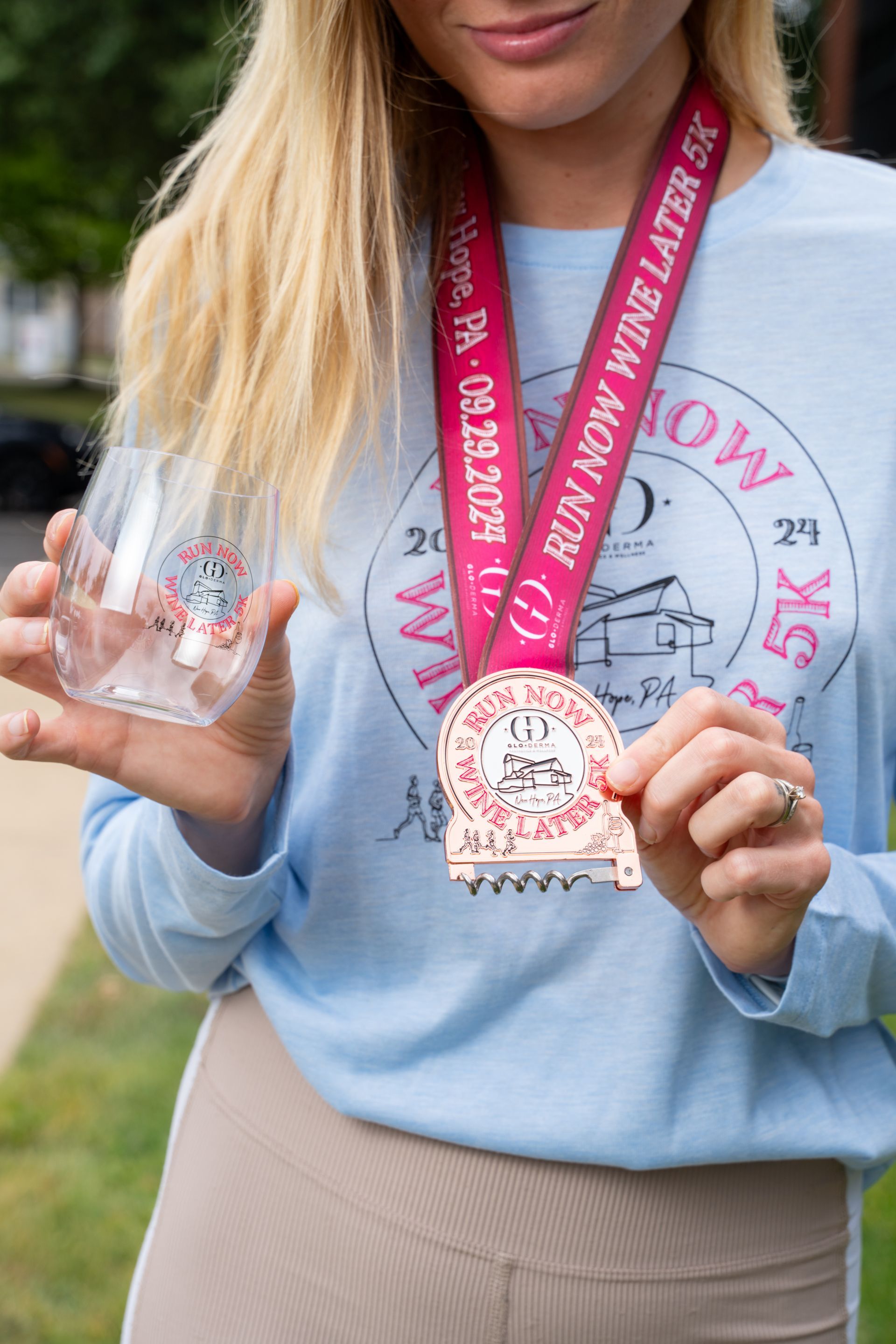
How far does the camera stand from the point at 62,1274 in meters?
3.21

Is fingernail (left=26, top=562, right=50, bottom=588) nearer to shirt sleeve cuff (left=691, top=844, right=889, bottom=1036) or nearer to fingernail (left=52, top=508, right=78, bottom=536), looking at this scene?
fingernail (left=52, top=508, right=78, bottom=536)

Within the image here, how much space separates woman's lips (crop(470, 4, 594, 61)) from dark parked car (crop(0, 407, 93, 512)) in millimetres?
14688

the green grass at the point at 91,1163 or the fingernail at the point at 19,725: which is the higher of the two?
the fingernail at the point at 19,725

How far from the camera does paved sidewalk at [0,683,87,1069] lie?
4547 mm

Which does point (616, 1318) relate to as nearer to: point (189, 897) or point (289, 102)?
point (189, 897)

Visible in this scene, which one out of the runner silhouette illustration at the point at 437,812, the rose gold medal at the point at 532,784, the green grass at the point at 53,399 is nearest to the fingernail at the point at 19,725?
the rose gold medal at the point at 532,784

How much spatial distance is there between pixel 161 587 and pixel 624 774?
1.54 feet

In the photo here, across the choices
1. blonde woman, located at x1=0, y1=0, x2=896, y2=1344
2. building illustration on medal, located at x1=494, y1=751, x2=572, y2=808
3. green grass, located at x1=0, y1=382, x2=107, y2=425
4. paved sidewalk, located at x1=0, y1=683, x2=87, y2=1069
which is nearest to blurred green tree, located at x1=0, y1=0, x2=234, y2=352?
paved sidewalk, located at x1=0, y1=683, x2=87, y2=1069

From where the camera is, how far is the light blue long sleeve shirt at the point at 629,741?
1.38m

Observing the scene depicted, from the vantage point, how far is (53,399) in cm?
3198

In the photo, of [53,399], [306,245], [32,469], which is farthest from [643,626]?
[53,399]

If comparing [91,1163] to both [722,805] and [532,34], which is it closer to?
[722,805]

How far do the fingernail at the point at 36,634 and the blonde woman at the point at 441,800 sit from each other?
0.17 ft

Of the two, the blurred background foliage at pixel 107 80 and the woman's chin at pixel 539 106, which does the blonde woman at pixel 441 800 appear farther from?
the blurred background foliage at pixel 107 80
